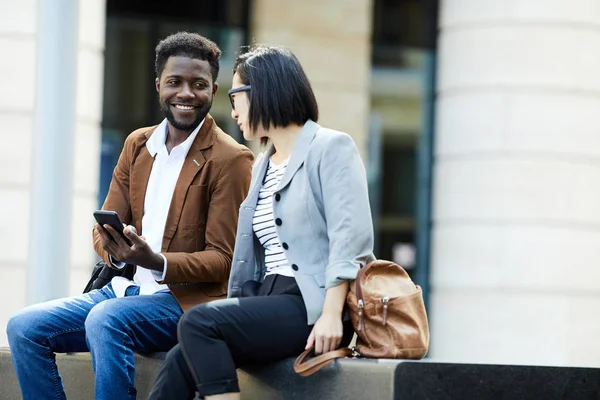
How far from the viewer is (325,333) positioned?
3688 mm

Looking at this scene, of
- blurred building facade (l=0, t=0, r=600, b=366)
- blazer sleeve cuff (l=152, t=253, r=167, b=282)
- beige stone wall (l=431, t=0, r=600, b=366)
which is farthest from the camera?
beige stone wall (l=431, t=0, r=600, b=366)

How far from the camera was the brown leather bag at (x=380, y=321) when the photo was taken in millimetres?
3688

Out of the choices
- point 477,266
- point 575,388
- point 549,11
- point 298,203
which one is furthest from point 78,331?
point 549,11

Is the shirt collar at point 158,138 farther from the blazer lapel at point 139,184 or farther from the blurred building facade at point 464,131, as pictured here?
the blurred building facade at point 464,131

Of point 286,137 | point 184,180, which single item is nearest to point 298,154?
point 286,137

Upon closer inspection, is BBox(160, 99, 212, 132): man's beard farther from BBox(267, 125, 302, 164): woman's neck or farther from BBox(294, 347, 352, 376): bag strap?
BBox(294, 347, 352, 376): bag strap

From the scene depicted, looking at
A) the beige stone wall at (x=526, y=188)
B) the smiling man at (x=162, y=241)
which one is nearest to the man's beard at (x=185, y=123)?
the smiling man at (x=162, y=241)

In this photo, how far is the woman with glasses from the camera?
3689 mm

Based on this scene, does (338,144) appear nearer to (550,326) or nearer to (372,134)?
(550,326)

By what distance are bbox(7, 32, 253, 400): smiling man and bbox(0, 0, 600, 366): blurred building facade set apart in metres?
4.63

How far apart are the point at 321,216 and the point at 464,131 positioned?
644cm

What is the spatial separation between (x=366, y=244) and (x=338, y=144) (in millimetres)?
382

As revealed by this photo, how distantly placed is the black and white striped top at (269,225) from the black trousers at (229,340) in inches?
4.1

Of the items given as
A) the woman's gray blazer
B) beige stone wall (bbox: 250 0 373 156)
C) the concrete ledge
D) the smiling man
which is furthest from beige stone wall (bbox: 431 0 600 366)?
the woman's gray blazer
